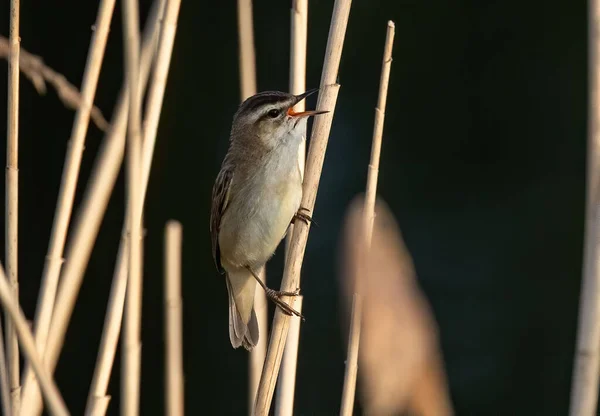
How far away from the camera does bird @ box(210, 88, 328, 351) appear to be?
262 cm

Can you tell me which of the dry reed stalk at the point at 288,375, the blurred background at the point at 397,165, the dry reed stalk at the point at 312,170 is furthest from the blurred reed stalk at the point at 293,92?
the blurred background at the point at 397,165

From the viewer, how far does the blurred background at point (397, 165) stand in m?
5.07

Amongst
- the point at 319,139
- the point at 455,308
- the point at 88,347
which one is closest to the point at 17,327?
the point at 319,139

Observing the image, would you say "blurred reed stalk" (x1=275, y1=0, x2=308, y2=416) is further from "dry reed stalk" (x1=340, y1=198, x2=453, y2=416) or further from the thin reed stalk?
"dry reed stalk" (x1=340, y1=198, x2=453, y2=416)

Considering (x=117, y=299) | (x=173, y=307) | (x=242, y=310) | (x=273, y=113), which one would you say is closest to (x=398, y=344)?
(x=117, y=299)

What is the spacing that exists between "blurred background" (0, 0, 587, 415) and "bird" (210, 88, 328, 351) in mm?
2027

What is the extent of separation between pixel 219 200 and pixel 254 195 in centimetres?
20

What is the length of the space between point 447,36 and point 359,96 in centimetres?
61

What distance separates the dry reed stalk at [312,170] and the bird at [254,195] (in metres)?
0.15

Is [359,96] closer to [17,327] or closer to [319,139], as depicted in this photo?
[319,139]

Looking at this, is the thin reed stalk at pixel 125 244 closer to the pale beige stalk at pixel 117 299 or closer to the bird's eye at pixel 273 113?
the pale beige stalk at pixel 117 299

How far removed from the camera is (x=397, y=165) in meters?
5.35

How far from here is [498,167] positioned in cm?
527

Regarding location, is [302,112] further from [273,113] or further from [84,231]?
[84,231]
